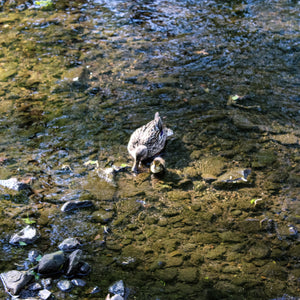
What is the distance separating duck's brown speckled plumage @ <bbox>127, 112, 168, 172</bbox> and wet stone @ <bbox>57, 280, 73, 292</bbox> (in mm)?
2605

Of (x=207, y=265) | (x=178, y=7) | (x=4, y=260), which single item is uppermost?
(x=178, y=7)

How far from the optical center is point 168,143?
22.6ft

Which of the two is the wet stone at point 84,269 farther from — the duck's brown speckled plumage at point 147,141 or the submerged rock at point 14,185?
the duck's brown speckled plumage at point 147,141

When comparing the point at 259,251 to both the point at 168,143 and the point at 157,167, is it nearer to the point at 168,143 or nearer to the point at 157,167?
the point at 157,167

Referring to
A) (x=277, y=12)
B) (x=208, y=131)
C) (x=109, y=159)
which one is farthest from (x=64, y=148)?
(x=277, y=12)

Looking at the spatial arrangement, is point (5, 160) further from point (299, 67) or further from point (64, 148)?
point (299, 67)

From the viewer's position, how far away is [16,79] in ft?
29.1

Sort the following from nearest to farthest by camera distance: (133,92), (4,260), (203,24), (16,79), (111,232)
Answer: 1. (4,260)
2. (111,232)
3. (133,92)
4. (16,79)
5. (203,24)

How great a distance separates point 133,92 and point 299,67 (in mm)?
4550

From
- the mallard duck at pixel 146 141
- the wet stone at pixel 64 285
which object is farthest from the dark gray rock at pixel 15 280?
the mallard duck at pixel 146 141

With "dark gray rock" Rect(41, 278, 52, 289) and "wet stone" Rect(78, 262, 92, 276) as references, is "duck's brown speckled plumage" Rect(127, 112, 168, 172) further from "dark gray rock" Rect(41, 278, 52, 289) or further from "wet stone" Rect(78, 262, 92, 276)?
"dark gray rock" Rect(41, 278, 52, 289)

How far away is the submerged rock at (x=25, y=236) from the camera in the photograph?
4609 millimetres

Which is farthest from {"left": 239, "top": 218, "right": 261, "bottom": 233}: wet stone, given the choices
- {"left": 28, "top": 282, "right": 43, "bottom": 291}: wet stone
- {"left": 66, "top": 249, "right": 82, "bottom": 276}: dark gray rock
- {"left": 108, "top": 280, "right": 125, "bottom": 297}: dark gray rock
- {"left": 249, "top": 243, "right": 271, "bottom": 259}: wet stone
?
{"left": 28, "top": 282, "right": 43, "bottom": 291}: wet stone

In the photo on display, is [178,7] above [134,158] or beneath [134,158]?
above
